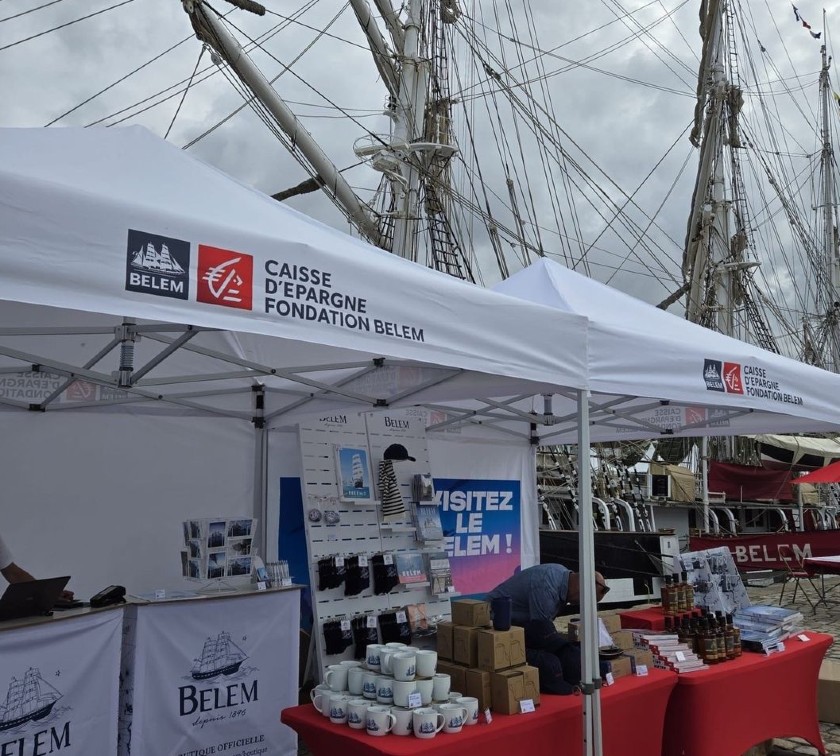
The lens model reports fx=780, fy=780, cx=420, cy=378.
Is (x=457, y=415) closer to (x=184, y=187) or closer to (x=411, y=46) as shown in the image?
(x=184, y=187)

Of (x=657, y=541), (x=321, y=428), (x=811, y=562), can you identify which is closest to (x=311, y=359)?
(x=321, y=428)

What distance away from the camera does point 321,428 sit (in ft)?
18.9

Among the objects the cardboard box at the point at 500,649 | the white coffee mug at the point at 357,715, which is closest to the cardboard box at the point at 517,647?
the cardboard box at the point at 500,649

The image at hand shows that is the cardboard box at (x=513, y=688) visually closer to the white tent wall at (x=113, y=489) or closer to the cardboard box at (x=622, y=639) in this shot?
the cardboard box at (x=622, y=639)

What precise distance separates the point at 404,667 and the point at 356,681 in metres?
0.29

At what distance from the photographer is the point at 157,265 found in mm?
2422

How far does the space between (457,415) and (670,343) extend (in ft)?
9.00

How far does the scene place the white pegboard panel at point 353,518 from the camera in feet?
17.7

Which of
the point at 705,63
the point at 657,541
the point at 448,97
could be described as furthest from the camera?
the point at 705,63

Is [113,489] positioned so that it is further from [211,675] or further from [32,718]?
[32,718]

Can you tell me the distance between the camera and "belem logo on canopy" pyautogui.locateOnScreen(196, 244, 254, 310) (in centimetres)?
252

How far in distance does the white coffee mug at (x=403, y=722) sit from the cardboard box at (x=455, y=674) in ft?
1.21

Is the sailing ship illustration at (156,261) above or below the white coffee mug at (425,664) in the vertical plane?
above

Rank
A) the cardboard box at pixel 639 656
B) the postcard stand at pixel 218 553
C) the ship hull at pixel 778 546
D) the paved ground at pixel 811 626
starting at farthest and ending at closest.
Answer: the ship hull at pixel 778 546 < the paved ground at pixel 811 626 < the postcard stand at pixel 218 553 < the cardboard box at pixel 639 656
